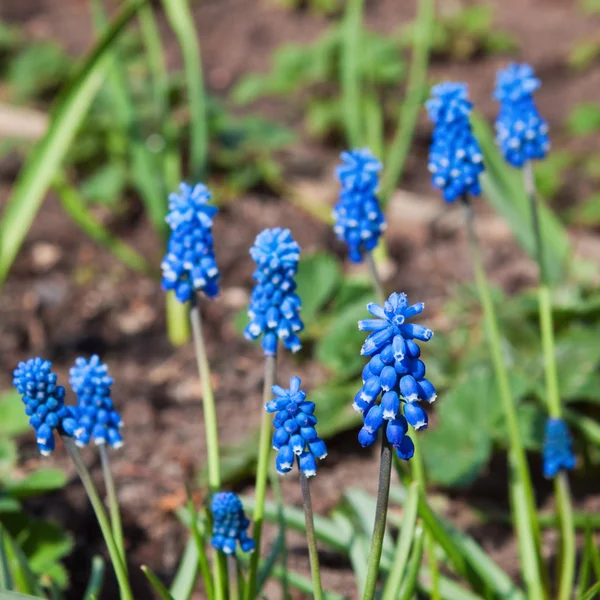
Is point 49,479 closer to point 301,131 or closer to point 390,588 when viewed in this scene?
point 390,588

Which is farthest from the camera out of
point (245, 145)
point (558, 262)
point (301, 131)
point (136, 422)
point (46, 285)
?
point (301, 131)

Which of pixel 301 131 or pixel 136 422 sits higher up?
pixel 301 131

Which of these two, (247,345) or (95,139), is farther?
(95,139)

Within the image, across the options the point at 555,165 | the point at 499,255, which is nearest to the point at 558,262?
the point at 499,255

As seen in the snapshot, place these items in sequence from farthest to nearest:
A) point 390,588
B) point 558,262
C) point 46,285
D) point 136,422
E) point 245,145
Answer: point 245,145 < point 46,285 < point 558,262 < point 136,422 < point 390,588

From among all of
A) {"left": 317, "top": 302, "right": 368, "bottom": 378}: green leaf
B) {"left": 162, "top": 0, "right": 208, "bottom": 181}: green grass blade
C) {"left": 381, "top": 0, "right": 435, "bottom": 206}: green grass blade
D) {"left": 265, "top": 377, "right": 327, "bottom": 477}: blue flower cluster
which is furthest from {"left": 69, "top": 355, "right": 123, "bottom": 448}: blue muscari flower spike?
{"left": 381, "top": 0, "right": 435, "bottom": 206}: green grass blade

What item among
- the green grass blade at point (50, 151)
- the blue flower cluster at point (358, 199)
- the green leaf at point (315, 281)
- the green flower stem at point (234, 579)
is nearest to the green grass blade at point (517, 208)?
the green leaf at point (315, 281)

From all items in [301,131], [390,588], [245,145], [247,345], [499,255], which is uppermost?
[301,131]

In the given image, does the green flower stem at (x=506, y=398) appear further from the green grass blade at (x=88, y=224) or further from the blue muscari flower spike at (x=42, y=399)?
the green grass blade at (x=88, y=224)

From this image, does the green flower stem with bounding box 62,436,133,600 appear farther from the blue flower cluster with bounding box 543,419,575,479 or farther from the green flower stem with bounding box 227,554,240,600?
the blue flower cluster with bounding box 543,419,575,479
